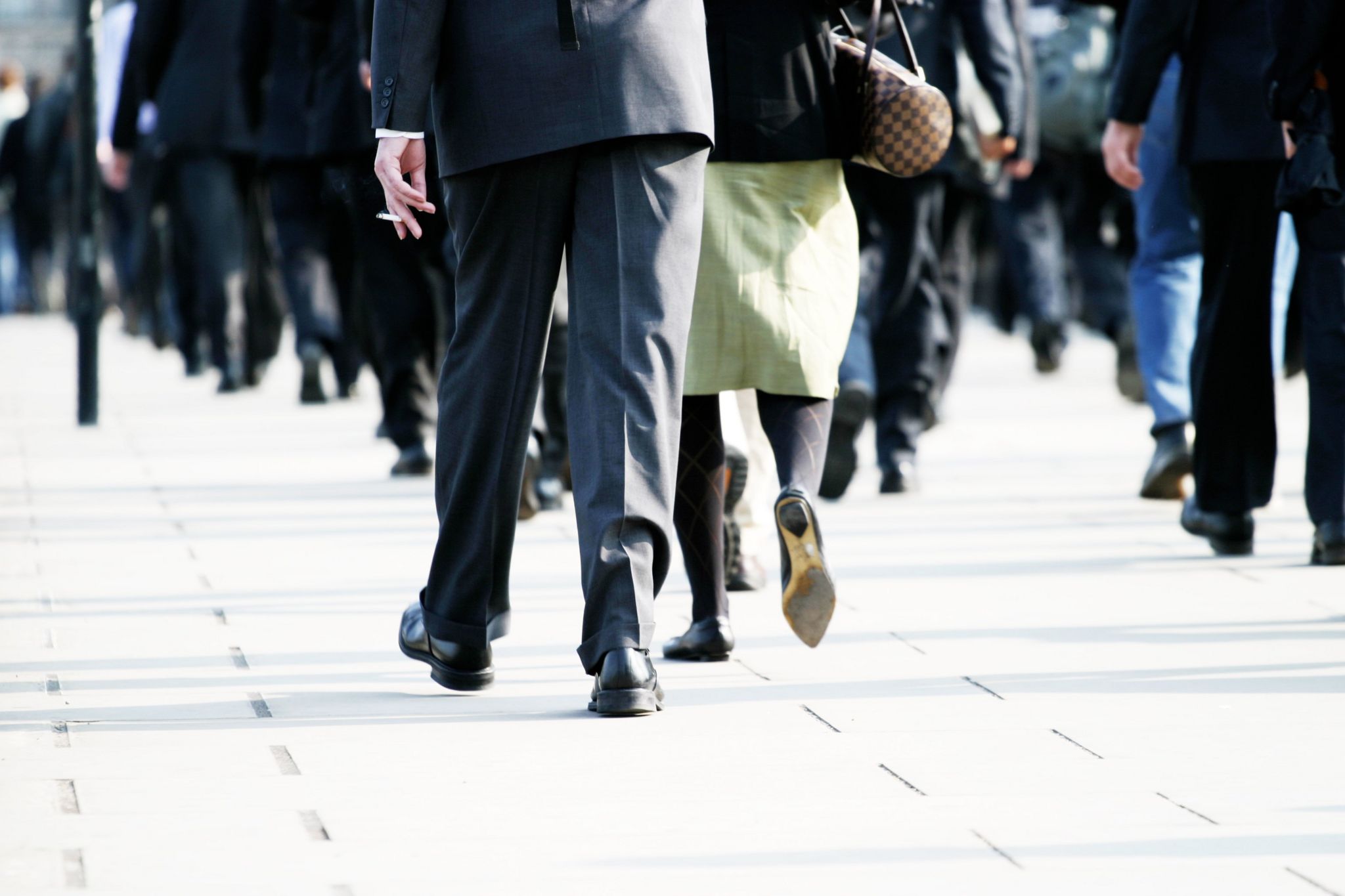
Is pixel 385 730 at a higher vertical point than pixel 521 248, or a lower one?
lower

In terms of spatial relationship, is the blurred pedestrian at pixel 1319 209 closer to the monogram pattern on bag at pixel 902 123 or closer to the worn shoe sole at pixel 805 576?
the monogram pattern on bag at pixel 902 123

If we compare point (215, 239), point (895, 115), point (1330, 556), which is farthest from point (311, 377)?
point (895, 115)

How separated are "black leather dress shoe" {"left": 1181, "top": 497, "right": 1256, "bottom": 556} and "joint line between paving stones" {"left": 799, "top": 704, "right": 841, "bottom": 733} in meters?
2.16

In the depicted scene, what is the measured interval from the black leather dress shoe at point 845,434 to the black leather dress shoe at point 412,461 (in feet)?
5.08

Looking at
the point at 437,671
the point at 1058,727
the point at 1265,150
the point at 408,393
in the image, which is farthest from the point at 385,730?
the point at 408,393

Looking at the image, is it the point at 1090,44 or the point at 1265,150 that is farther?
the point at 1090,44

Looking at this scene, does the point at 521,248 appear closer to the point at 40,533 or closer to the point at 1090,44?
the point at 40,533

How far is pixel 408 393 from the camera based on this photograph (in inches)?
309

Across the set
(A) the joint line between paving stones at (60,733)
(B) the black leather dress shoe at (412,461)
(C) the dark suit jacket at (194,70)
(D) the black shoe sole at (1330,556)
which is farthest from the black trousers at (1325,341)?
(C) the dark suit jacket at (194,70)

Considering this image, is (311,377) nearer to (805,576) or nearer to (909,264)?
(909,264)

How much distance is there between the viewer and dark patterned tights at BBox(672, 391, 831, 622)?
4.45 metres

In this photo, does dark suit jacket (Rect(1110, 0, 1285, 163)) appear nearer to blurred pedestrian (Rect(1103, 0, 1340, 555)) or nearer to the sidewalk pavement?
blurred pedestrian (Rect(1103, 0, 1340, 555))

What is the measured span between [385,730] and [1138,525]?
324 centimetres

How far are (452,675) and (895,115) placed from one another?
1.33 m
